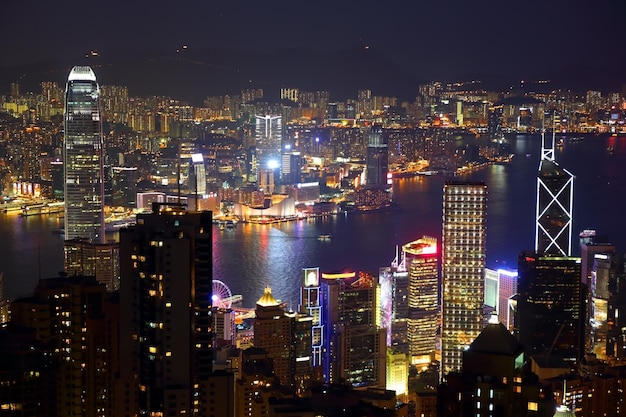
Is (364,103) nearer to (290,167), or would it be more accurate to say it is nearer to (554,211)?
(290,167)

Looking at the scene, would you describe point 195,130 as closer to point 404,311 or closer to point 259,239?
point 259,239

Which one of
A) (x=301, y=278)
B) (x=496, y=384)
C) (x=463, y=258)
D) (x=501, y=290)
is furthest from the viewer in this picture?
(x=301, y=278)

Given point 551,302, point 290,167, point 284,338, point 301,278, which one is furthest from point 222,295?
point 290,167

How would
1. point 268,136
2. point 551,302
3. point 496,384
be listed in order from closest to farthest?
point 496,384 < point 551,302 < point 268,136

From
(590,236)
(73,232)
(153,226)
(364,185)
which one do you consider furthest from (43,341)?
(364,185)

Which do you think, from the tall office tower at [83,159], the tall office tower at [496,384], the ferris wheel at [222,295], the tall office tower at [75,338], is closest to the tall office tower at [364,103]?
the tall office tower at [83,159]

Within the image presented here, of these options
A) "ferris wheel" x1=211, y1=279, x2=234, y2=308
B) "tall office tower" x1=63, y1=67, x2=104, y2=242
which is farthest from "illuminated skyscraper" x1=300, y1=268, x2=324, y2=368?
"tall office tower" x1=63, y1=67, x2=104, y2=242
